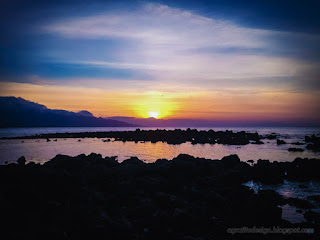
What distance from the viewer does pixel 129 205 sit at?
1270cm

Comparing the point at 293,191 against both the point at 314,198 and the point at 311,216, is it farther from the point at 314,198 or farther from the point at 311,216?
the point at 311,216

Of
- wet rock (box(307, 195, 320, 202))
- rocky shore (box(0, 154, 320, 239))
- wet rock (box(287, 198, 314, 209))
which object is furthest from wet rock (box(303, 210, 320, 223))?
wet rock (box(307, 195, 320, 202))

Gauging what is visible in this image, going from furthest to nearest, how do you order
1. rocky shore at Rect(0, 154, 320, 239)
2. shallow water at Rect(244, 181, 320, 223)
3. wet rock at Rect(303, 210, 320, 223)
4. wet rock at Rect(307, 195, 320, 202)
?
wet rock at Rect(307, 195, 320, 202) → shallow water at Rect(244, 181, 320, 223) → wet rock at Rect(303, 210, 320, 223) → rocky shore at Rect(0, 154, 320, 239)

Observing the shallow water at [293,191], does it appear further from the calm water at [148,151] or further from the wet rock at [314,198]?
the calm water at [148,151]

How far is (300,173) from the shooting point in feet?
72.1

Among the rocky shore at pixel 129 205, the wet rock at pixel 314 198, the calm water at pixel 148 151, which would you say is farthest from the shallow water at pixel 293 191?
the calm water at pixel 148 151

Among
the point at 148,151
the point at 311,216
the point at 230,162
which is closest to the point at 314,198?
the point at 311,216

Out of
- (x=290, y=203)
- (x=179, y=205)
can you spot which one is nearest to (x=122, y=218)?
(x=179, y=205)

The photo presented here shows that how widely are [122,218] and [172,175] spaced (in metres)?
7.36

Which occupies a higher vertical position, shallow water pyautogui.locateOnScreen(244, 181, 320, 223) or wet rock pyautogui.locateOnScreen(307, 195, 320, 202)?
wet rock pyautogui.locateOnScreen(307, 195, 320, 202)

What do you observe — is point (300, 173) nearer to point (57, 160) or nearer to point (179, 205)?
point (179, 205)

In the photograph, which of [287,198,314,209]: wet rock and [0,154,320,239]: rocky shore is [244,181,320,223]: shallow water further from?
[0,154,320,239]: rocky shore

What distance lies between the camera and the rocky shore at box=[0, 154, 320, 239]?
8938mm

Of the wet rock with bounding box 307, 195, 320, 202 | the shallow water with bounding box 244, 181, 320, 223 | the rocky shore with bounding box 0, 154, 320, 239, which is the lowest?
the shallow water with bounding box 244, 181, 320, 223
